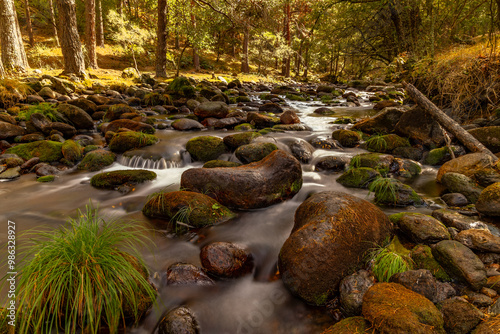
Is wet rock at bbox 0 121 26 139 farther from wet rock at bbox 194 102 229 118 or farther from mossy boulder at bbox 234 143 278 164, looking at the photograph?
mossy boulder at bbox 234 143 278 164

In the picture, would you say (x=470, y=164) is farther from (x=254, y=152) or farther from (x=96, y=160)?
(x=96, y=160)

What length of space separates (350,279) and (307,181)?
3.30 meters

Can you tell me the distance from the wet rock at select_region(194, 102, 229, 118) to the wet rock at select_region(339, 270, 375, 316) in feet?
29.5

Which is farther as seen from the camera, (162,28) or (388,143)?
(162,28)

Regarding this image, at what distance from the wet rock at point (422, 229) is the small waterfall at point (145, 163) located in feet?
17.7

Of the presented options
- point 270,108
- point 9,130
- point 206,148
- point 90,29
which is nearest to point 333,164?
point 206,148

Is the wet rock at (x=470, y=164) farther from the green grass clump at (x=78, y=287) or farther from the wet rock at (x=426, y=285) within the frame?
the green grass clump at (x=78, y=287)

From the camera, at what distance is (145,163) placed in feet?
22.3

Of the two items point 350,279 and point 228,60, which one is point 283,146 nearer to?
point 350,279

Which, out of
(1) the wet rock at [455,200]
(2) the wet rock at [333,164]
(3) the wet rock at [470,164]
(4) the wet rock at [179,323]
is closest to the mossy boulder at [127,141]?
(2) the wet rock at [333,164]

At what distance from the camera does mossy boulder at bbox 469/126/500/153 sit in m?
5.93

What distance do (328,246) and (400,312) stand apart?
36.8 inches

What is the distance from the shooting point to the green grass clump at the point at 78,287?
206 centimetres

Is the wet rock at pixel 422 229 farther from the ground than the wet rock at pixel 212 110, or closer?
closer
